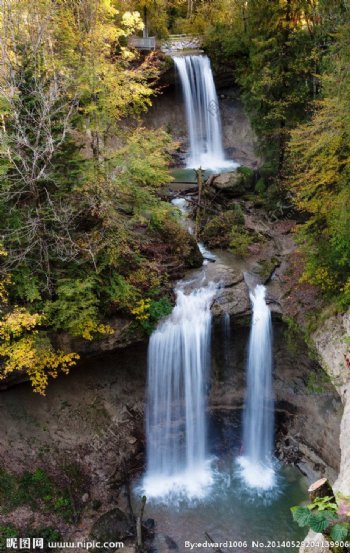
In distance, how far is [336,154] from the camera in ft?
36.6

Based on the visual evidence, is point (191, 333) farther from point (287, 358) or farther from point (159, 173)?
point (159, 173)

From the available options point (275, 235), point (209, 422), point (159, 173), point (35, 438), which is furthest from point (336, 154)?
point (35, 438)

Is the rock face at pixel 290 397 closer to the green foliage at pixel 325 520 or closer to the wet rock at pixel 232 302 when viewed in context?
the wet rock at pixel 232 302

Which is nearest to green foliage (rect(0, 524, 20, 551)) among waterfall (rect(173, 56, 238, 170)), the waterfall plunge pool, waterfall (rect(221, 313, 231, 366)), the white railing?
the waterfall plunge pool

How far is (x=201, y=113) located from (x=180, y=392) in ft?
51.8

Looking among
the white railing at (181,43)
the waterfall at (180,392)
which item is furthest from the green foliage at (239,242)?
the white railing at (181,43)

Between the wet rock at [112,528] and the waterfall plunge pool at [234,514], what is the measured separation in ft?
1.87

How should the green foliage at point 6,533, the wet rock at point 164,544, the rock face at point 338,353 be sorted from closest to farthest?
the rock face at point 338,353 → the green foliage at point 6,533 → the wet rock at point 164,544

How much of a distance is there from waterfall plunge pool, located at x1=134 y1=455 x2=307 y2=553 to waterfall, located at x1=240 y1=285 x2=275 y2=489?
64cm

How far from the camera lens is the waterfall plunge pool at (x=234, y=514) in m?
10.8

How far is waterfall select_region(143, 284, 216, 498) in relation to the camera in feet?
42.0

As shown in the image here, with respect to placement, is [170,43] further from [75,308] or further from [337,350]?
[337,350]

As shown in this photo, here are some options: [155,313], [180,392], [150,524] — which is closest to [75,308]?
[155,313]

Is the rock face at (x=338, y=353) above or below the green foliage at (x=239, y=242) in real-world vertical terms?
below
